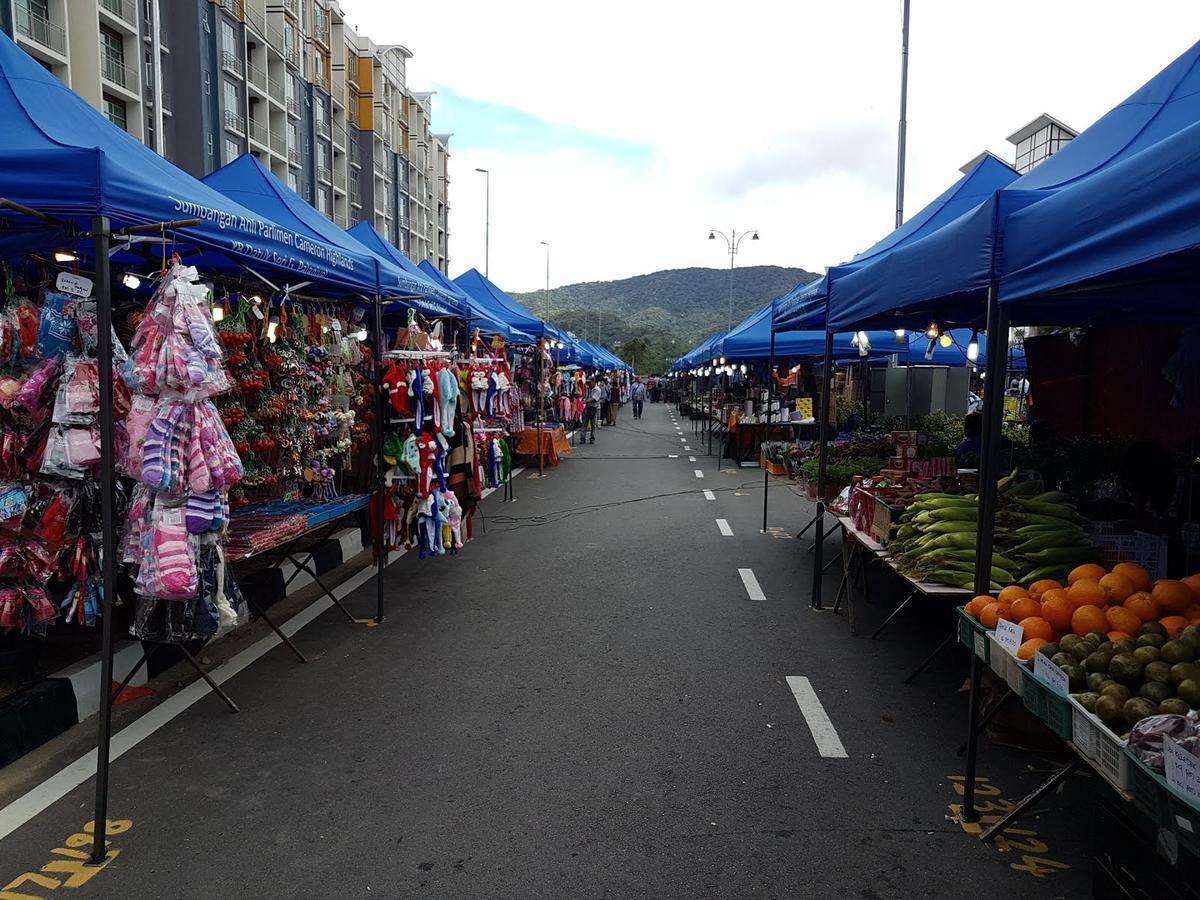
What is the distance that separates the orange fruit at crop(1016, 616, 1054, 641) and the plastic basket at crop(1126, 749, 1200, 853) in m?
1.05

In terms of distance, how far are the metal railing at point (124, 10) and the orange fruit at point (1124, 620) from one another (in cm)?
3822

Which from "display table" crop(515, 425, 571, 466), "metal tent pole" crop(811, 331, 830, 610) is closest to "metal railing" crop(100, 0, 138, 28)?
"display table" crop(515, 425, 571, 466)

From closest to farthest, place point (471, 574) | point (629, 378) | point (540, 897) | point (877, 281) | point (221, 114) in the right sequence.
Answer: point (540, 897) → point (877, 281) → point (471, 574) → point (221, 114) → point (629, 378)

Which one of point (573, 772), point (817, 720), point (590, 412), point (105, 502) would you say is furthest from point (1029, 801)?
point (590, 412)

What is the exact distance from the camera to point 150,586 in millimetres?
4266

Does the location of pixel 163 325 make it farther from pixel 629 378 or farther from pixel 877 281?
pixel 629 378

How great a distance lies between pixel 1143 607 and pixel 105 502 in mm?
4691

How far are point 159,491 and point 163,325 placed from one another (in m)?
0.89

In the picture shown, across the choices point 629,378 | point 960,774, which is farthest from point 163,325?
point 629,378

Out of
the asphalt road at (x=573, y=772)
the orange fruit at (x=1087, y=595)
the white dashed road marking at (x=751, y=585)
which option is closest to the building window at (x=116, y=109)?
the asphalt road at (x=573, y=772)

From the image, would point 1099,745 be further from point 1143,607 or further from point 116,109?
point 116,109

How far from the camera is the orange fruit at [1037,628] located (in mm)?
3609

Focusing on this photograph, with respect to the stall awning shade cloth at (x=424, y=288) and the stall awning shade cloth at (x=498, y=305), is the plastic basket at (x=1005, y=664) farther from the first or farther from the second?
the stall awning shade cloth at (x=498, y=305)

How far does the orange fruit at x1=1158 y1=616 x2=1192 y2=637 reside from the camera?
3463 millimetres
